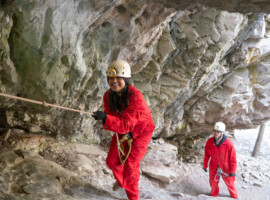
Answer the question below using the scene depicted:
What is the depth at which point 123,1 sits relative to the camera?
372cm

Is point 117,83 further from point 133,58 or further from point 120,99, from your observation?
point 133,58

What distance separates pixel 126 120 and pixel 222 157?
4.76 metres

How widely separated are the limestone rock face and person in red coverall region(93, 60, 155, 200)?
0.91 m

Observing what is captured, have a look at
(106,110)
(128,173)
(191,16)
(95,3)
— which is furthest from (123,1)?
(191,16)

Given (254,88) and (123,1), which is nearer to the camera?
(123,1)

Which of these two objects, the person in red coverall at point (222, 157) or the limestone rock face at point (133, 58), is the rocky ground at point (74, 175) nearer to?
the limestone rock face at point (133, 58)

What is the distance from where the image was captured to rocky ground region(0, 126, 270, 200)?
10.3 feet

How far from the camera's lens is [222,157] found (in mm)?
6898

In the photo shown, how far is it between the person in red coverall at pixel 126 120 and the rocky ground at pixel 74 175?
1.54ft

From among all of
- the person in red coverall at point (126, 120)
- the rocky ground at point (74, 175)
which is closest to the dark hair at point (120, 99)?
the person in red coverall at point (126, 120)

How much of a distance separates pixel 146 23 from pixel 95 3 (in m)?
1.43

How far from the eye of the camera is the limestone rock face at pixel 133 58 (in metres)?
3.34

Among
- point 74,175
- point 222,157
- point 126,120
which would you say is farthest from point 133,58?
point 222,157

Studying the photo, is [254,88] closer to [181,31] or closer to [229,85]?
[229,85]
